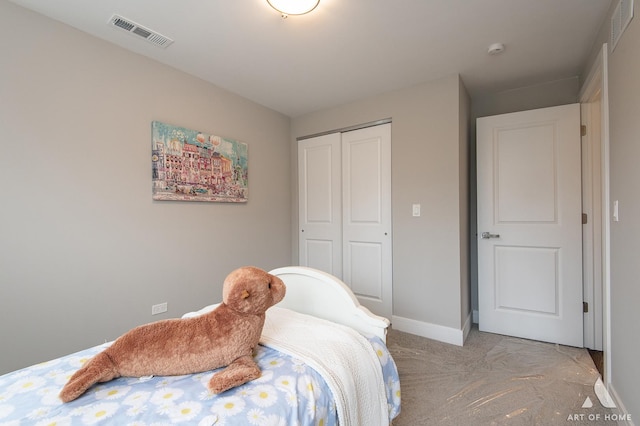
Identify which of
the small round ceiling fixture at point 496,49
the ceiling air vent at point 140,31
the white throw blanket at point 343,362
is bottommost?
the white throw blanket at point 343,362

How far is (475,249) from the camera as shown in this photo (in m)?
2.94

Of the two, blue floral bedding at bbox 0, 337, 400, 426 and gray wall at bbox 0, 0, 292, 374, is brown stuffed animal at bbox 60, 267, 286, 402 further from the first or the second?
gray wall at bbox 0, 0, 292, 374

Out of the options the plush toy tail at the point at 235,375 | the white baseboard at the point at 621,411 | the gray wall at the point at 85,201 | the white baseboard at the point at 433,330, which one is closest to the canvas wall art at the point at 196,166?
the gray wall at the point at 85,201

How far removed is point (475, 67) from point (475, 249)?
1744mm

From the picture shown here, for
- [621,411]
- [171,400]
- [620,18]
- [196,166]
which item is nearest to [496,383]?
[621,411]

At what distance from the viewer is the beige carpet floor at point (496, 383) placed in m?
1.57

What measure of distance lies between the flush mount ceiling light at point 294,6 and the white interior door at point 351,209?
4.90ft

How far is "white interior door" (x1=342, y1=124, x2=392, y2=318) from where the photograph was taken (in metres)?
2.89

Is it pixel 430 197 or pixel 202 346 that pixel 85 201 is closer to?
pixel 202 346

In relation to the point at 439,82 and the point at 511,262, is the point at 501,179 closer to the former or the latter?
the point at 511,262

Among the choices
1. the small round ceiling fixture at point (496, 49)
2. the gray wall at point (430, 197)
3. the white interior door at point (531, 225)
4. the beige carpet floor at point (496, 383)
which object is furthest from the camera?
the gray wall at point (430, 197)

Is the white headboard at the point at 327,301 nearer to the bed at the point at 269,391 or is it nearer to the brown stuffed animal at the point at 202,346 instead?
the bed at the point at 269,391

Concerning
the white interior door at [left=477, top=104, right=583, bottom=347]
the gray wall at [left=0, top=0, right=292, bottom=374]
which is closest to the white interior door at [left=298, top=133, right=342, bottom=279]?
the gray wall at [left=0, top=0, right=292, bottom=374]

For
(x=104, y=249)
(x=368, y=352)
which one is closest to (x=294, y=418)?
(x=368, y=352)
